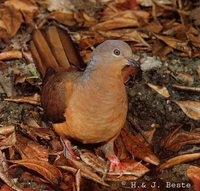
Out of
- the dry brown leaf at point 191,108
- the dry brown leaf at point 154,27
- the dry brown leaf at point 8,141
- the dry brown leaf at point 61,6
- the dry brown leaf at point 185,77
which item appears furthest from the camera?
the dry brown leaf at point 61,6

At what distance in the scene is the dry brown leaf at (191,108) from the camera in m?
5.16

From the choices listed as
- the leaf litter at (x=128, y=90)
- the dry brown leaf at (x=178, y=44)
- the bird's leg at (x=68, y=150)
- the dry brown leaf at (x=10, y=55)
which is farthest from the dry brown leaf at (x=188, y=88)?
the dry brown leaf at (x=10, y=55)

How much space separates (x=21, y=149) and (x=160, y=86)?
1.43 m

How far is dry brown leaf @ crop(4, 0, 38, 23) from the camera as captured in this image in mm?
6151

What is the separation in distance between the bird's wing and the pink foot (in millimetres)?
525

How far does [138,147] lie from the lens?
4855mm

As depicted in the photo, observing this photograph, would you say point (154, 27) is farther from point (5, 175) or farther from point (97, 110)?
point (5, 175)

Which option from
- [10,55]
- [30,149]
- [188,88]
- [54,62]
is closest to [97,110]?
[30,149]

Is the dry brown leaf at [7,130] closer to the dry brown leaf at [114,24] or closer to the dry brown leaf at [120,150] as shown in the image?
the dry brown leaf at [120,150]

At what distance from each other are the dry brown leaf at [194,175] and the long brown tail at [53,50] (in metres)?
1.35

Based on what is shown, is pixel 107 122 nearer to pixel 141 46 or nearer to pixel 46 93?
pixel 46 93

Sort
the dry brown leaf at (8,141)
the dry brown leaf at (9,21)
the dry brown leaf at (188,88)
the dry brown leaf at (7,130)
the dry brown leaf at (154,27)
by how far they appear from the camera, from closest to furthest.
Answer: the dry brown leaf at (8,141), the dry brown leaf at (7,130), the dry brown leaf at (188,88), the dry brown leaf at (9,21), the dry brown leaf at (154,27)

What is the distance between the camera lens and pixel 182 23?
616 centimetres

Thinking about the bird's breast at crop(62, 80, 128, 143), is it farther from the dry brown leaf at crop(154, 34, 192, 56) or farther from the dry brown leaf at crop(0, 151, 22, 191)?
the dry brown leaf at crop(154, 34, 192, 56)
